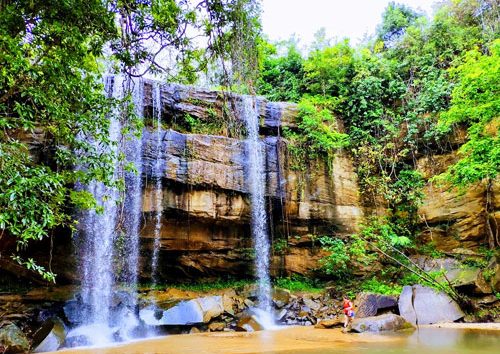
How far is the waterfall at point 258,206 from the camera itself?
45.2ft

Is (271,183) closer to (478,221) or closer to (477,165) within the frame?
(477,165)

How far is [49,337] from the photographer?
9008mm

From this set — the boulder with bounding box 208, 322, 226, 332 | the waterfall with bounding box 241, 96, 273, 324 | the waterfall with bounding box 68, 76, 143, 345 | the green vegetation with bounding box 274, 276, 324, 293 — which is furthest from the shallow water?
the green vegetation with bounding box 274, 276, 324, 293

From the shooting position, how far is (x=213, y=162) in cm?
1315

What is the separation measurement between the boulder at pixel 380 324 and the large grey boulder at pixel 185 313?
444 cm

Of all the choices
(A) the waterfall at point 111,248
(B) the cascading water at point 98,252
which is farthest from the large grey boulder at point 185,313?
(B) the cascading water at point 98,252

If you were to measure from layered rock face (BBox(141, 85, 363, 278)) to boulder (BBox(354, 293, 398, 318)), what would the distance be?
3.88 m

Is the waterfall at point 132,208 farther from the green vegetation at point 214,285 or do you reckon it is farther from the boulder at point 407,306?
the boulder at point 407,306

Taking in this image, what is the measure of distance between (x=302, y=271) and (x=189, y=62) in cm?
1046

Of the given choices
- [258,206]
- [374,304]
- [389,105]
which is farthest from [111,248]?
[389,105]

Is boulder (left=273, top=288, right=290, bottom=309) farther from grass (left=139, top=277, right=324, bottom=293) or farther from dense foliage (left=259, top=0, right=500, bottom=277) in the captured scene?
dense foliage (left=259, top=0, right=500, bottom=277)

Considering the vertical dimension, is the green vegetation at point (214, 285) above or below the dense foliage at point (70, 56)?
below

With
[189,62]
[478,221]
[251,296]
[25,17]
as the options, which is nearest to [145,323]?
[251,296]

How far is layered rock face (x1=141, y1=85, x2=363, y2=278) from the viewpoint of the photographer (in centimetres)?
1273
